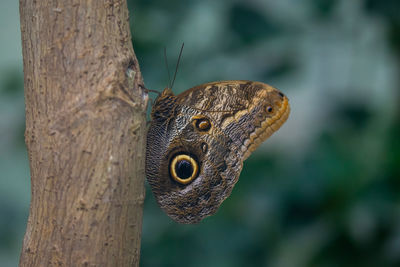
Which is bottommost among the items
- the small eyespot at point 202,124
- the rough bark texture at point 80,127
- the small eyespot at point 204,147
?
the rough bark texture at point 80,127

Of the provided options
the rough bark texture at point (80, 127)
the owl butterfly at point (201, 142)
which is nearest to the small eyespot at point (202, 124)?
the owl butterfly at point (201, 142)

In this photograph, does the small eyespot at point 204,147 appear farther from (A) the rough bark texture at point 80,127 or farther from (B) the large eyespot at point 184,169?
(A) the rough bark texture at point 80,127

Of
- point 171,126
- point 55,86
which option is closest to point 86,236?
point 55,86

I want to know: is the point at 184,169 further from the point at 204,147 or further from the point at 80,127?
the point at 80,127

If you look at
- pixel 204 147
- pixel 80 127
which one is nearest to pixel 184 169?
pixel 204 147

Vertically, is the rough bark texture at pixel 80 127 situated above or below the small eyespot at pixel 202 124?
below

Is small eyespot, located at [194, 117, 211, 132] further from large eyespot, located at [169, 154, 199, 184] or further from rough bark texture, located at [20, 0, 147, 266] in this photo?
Result: rough bark texture, located at [20, 0, 147, 266]

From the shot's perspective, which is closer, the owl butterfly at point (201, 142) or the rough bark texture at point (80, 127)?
the rough bark texture at point (80, 127)

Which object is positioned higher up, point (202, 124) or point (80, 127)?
point (202, 124)
